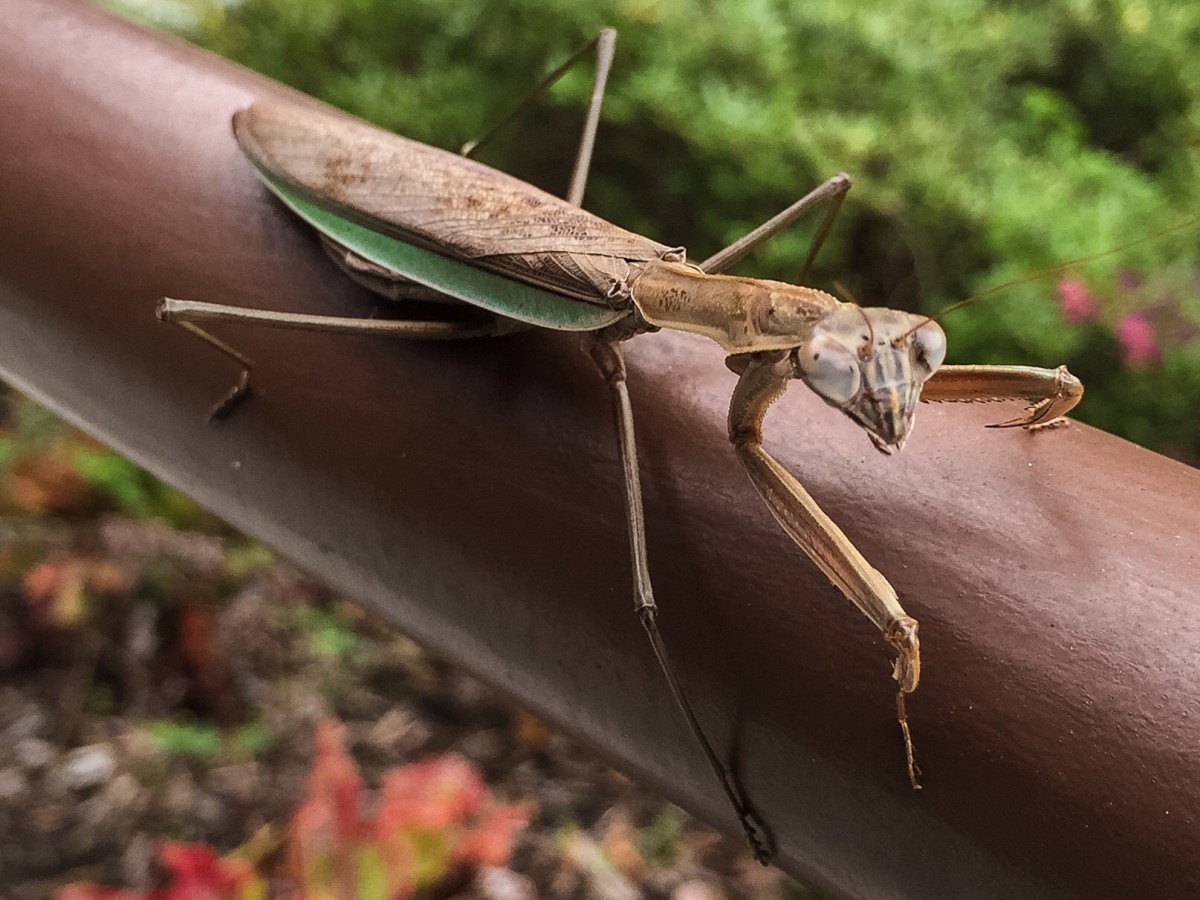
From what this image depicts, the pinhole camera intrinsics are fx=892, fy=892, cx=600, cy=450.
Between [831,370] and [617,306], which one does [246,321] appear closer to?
[617,306]

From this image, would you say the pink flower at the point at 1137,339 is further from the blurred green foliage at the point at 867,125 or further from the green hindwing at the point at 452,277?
the green hindwing at the point at 452,277

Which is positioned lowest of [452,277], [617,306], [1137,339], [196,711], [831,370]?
[196,711]

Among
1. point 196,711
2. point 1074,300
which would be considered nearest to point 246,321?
point 196,711

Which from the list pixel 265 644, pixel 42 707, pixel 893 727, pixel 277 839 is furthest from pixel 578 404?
pixel 42 707

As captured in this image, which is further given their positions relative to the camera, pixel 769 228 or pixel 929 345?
pixel 769 228

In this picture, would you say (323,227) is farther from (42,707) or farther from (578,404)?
(42,707)

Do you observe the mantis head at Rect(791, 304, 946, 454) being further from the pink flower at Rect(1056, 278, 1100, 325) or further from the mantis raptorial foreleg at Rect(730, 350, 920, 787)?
the pink flower at Rect(1056, 278, 1100, 325)

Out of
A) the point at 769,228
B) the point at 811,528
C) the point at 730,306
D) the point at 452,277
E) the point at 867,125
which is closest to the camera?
the point at 811,528
